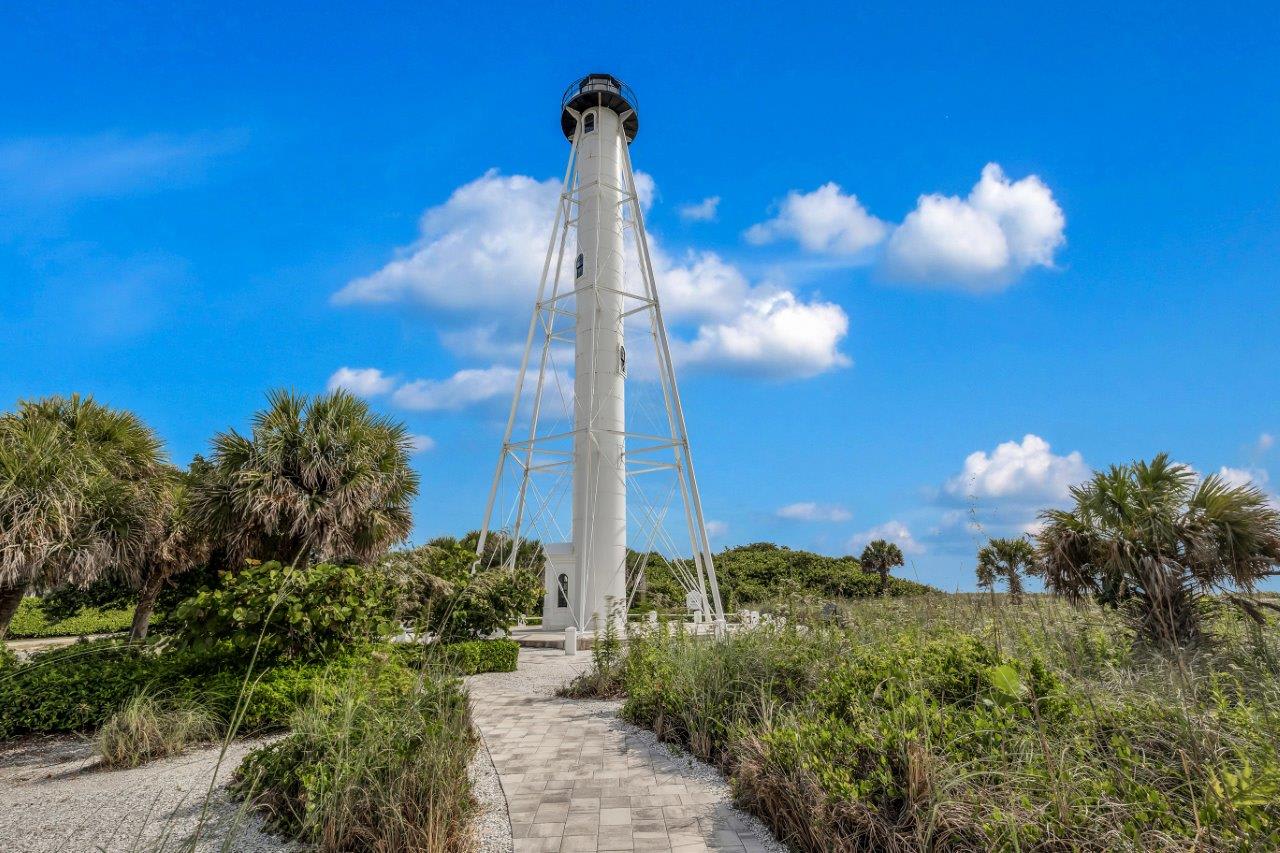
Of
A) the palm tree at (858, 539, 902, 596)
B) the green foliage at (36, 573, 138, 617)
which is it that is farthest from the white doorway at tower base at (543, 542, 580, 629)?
the palm tree at (858, 539, 902, 596)

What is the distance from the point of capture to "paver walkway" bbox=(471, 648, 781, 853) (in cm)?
500

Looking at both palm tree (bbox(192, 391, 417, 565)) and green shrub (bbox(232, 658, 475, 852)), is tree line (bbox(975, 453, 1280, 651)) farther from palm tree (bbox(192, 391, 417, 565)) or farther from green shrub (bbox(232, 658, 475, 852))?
palm tree (bbox(192, 391, 417, 565))

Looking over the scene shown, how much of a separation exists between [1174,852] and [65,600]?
21.8 m

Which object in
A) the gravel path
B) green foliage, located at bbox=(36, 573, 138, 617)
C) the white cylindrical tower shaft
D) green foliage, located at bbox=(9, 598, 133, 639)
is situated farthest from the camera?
green foliage, located at bbox=(9, 598, 133, 639)

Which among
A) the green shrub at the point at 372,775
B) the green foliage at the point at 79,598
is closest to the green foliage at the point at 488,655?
the green shrub at the point at 372,775

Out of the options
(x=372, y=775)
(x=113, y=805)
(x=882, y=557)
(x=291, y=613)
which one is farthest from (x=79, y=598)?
(x=882, y=557)

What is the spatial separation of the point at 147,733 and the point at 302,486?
6.45 m

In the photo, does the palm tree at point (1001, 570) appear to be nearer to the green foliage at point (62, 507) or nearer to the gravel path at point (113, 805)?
the gravel path at point (113, 805)

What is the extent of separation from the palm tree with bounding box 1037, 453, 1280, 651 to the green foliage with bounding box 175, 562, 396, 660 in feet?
30.7

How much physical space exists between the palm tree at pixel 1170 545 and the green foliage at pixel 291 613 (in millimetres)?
9372

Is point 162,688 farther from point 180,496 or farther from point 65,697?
point 180,496

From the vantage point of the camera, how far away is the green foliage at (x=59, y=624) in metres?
26.5

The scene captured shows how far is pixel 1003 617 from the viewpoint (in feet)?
23.8

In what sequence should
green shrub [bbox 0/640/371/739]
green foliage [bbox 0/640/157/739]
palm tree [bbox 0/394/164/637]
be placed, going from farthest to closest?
palm tree [bbox 0/394/164/637], green foliage [bbox 0/640/157/739], green shrub [bbox 0/640/371/739]
